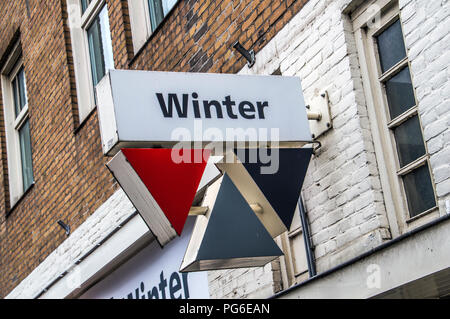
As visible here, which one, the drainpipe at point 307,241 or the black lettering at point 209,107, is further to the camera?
the drainpipe at point 307,241

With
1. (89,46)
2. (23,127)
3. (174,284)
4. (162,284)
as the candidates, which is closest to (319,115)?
(174,284)

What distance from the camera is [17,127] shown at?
35.8ft

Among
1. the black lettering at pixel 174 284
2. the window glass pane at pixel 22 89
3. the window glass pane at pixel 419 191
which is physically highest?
the window glass pane at pixel 22 89

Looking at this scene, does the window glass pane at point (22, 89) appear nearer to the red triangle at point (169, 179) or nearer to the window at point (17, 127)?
the window at point (17, 127)

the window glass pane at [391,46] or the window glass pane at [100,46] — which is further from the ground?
the window glass pane at [100,46]

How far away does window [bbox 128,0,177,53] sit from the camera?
788 centimetres

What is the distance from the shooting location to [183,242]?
23.2 feet

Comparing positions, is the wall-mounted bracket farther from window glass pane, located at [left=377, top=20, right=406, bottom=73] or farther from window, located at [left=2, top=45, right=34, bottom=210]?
window, located at [left=2, top=45, right=34, bottom=210]

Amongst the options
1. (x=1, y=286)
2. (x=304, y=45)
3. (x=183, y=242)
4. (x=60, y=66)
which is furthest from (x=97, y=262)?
(x=304, y=45)

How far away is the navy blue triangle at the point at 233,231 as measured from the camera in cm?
465

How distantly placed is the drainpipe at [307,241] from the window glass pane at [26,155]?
5.82 m

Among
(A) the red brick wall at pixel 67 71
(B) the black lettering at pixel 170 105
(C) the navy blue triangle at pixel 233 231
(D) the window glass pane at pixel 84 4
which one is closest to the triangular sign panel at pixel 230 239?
(C) the navy blue triangle at pixel 233 231

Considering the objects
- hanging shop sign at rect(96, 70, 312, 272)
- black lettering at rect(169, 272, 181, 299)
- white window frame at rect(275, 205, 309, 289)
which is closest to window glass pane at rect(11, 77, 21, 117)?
black lettering at rect(169, 272, 181, 299)
